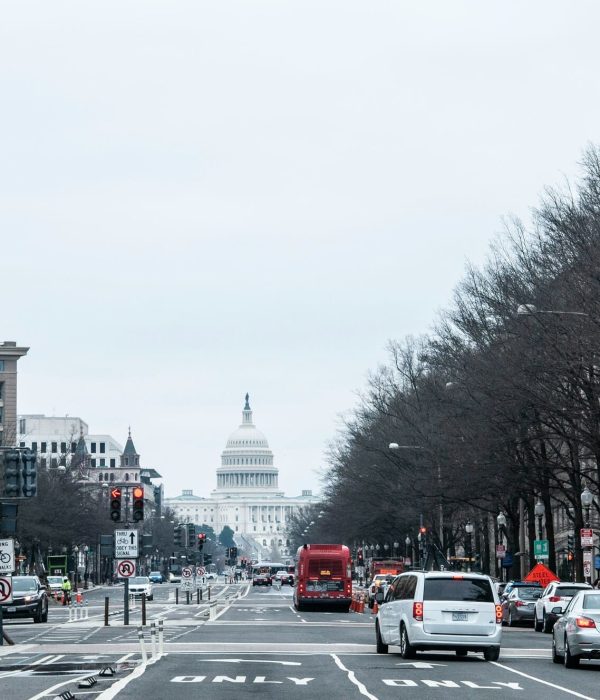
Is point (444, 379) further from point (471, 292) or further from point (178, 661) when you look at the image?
point (178, 661)

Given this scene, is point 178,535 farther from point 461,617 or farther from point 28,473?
point 461,617

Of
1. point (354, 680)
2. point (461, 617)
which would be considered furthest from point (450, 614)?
point (354, 680)

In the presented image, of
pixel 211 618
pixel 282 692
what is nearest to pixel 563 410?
pixel 211 618

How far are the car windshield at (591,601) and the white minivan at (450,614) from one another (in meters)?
2.40

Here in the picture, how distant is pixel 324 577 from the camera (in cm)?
7656

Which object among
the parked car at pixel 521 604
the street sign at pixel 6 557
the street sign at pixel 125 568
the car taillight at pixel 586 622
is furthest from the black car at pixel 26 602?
the car taillight at pixel 586 622

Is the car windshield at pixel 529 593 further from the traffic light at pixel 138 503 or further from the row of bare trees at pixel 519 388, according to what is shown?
the traffic light at pixel 138 503

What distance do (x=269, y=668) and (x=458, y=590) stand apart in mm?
4535

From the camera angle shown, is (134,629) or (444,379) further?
(444,379)

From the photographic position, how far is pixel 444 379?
8425 centimetres

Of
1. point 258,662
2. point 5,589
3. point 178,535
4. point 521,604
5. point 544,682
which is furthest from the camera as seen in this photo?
point 178,535

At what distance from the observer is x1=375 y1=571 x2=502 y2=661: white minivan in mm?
32125

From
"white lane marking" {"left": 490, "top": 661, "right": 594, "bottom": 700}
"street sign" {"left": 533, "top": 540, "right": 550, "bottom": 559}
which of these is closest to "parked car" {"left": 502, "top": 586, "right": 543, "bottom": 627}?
"street sign" {"left": 533, "top": 540, "right": 550, "bottom": 559}

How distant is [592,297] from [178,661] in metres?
24.4
